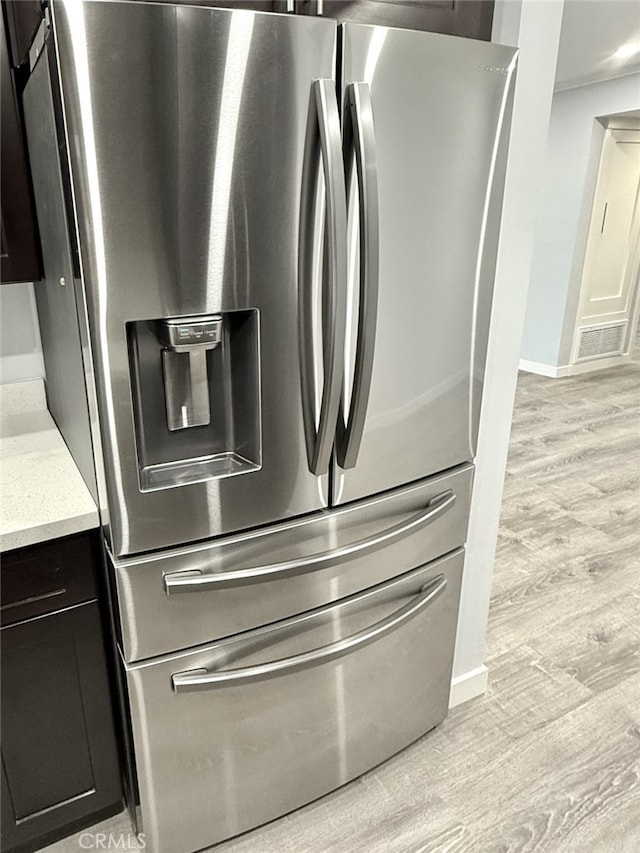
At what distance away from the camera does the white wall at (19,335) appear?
1.69 metres

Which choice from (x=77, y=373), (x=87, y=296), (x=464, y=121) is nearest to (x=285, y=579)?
(x=77, y=373)

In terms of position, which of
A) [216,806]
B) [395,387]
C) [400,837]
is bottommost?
[400,837]

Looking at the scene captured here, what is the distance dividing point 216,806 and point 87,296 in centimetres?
122

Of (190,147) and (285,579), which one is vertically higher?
(190,147)

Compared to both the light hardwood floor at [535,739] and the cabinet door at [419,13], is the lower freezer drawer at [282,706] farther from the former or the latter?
the cabinet door at [419,13]

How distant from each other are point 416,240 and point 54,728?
1.31 meters

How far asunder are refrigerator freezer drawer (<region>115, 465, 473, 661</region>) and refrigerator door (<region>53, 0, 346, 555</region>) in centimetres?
6

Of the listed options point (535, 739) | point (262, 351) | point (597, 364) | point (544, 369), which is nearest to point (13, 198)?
point (262, 351)

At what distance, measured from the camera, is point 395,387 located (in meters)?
1.37

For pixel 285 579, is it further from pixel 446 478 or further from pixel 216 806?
pixel 216 806

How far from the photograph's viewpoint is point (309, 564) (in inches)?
53.7

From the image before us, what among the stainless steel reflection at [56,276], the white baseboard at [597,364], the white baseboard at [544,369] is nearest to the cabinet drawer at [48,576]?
the stainless steel reflection at [56,276]

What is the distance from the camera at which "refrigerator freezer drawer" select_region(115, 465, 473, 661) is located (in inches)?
49.3

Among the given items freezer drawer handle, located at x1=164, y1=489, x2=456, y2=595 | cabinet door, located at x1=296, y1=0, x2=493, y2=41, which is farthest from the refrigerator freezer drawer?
cabinet door, located at x1=296, y1=0, x2=493, y2=41
